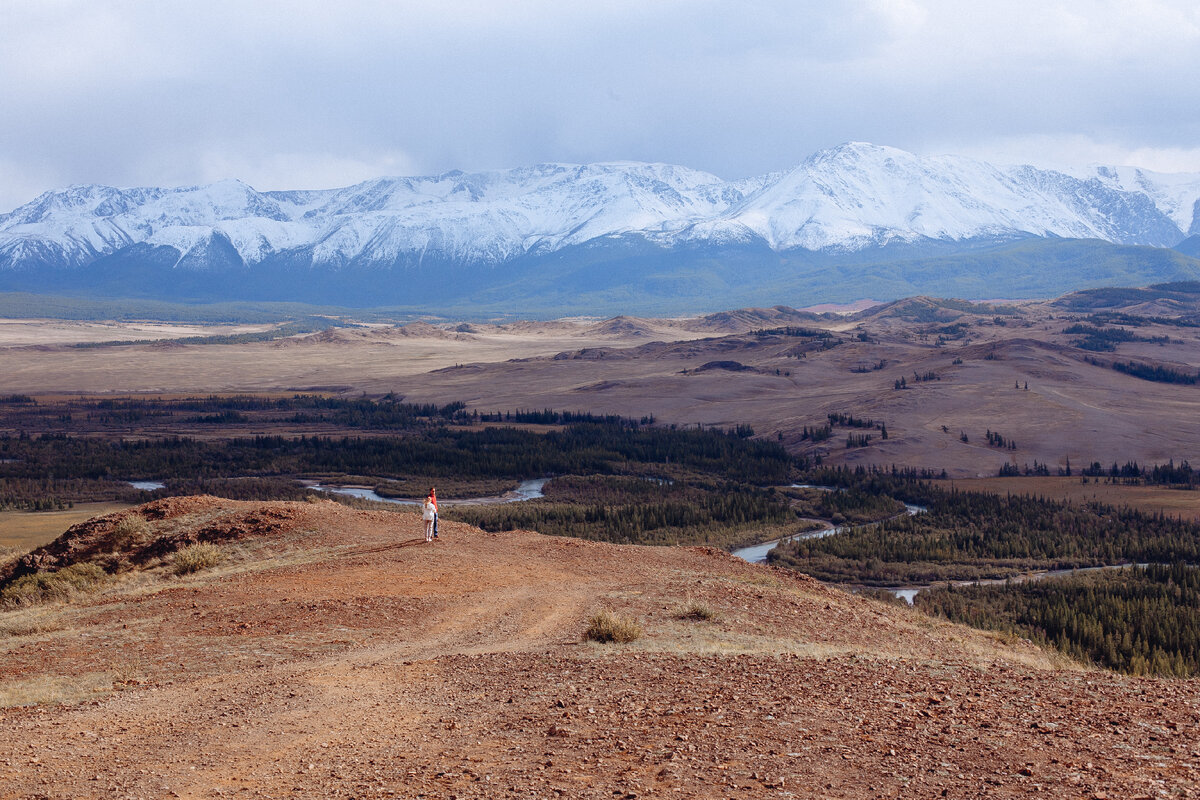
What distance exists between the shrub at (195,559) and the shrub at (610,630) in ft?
36.0

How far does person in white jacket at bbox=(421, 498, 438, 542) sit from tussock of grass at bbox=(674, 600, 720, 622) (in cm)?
797

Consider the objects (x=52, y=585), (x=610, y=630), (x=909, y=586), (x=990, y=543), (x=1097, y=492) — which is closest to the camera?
(x=610, y=630)

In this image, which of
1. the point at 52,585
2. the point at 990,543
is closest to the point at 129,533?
the point at 52,585

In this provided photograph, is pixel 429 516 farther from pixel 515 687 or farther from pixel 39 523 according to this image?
pixel 39 523

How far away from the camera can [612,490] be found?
216ft

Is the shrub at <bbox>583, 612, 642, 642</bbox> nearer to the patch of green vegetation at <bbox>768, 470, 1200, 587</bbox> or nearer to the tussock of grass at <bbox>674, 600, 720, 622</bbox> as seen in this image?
the tussock of grass at <bbox>674, 600, 720, 622</bbox>

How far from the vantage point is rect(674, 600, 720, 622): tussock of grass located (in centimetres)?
1994

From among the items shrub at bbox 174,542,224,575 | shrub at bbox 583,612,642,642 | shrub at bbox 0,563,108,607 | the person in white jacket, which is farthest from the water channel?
shrub at bbox 0,563,108,607

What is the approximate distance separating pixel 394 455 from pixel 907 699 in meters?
69.0

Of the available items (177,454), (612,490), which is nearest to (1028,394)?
(612,490)

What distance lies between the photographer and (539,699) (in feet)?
46.4

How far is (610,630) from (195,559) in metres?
11.7

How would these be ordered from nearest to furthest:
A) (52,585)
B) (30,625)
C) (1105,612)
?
(30,625)
(52,585)
(1105,612)

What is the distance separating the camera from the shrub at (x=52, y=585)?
77.0 feet
